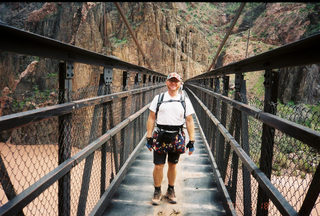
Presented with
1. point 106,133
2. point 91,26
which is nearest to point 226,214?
point 106,133

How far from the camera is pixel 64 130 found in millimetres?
1932

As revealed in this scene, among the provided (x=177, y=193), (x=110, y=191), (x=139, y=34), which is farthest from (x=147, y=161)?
(x=139, y=34)

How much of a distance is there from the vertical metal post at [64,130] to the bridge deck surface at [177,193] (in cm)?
103

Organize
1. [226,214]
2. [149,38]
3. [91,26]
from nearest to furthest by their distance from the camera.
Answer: [226,214] → [91,26] → [149,38]

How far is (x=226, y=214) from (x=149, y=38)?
96.6ft

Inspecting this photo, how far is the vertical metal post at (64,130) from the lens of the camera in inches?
74.8

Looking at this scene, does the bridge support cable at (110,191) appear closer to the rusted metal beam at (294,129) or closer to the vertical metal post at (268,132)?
the vertical metal post at (268,132)

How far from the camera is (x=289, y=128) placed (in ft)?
4.40

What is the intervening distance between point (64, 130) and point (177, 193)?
213 centimetres

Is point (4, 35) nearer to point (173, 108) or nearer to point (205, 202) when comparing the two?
point (173, 108)

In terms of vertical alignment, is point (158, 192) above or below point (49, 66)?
below

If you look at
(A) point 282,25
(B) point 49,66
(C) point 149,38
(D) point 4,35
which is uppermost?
(A) point 282,25

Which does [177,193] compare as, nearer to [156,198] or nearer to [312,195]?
[156,198]

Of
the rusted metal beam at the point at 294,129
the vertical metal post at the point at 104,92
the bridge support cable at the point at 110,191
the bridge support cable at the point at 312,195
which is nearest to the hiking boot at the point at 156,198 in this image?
the bridge support cable at the point at 110,191
